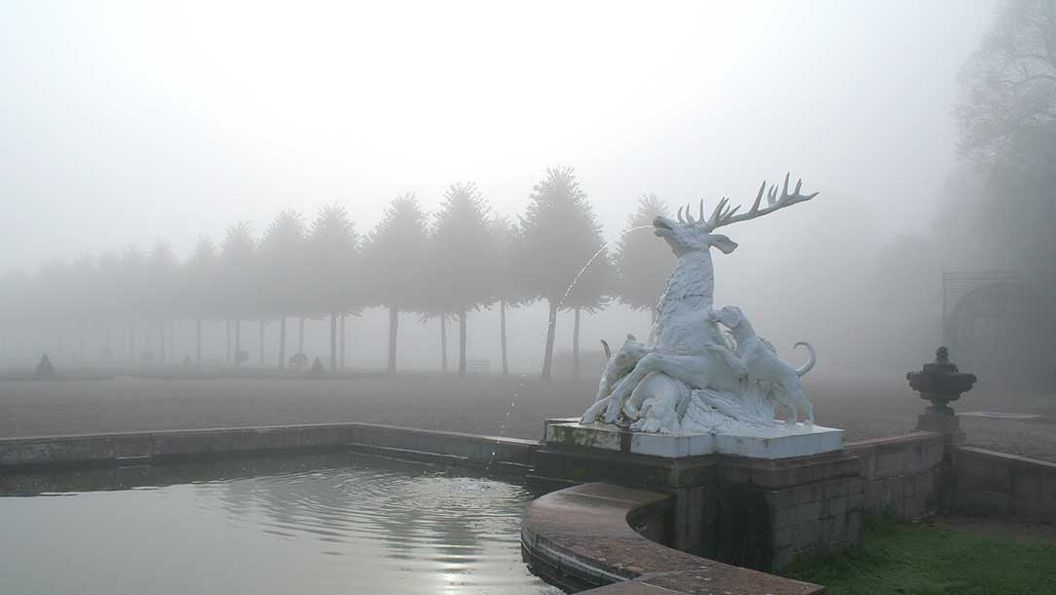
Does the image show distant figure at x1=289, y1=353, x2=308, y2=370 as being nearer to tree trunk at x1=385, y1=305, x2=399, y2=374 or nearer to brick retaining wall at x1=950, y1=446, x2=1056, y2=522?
tree trunk at x1=385, y1=305, x2=399, y2=374

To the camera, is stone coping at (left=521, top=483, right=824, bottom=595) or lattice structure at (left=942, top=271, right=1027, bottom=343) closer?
stone coping at (left=521, top=483, right=824, bottom=595)

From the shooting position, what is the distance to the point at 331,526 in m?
6.91

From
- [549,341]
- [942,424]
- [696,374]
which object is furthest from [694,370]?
[549,341]

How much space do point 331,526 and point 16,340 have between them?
104m

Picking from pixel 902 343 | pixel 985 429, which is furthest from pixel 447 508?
pixel 902 343

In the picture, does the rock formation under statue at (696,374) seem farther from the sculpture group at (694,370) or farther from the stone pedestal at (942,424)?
the stone pedestal at (942,424)

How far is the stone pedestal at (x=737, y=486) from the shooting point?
716cm

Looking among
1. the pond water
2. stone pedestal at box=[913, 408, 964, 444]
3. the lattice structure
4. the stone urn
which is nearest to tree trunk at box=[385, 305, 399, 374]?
the lattice structure

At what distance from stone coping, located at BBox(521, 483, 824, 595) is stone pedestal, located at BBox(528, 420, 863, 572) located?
0.34 metres

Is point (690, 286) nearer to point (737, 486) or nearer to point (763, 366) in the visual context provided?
point (763, 366)

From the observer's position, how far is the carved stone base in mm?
7465

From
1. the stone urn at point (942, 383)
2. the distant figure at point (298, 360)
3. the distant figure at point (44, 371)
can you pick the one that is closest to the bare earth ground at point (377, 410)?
the stone urn at point (942, 383)

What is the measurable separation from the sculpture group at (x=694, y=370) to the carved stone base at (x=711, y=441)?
15cm

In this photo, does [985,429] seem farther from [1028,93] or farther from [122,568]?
[1028,93]
